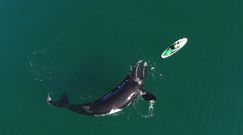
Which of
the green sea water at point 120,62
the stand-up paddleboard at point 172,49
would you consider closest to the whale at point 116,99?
the green sea water at point 120,62

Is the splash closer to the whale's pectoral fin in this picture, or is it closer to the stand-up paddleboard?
the whale's pectoral fin

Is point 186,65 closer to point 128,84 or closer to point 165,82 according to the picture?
point 165,82

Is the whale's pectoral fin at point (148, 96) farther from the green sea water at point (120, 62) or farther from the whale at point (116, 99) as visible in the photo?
the green sea water at point (120, 62)

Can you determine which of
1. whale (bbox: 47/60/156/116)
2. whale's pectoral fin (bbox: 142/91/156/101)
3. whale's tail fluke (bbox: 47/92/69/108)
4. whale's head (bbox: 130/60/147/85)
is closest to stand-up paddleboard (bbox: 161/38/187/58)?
whale's head (bbox: 130/60/147/85)

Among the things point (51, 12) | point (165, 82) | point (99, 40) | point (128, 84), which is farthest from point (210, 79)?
point (51, 12)

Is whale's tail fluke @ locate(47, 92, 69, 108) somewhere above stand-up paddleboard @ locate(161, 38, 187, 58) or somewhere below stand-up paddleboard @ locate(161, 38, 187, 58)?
below
